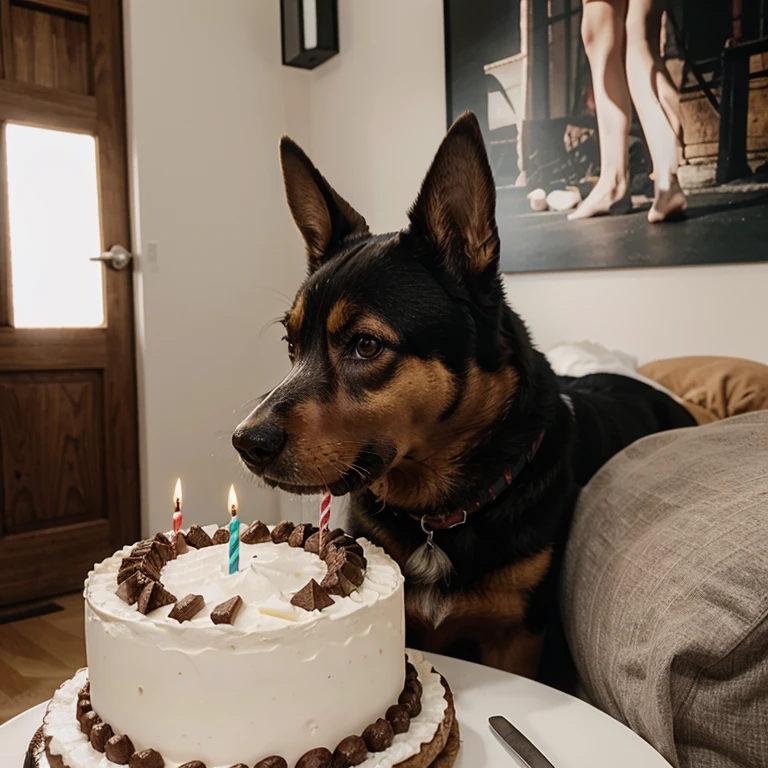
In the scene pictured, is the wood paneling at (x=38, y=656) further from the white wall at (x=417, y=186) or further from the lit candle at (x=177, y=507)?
the white wall at (x=417, y=186)

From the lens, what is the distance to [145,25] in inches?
127

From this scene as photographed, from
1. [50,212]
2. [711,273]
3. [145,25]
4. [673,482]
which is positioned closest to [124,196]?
[50,212]

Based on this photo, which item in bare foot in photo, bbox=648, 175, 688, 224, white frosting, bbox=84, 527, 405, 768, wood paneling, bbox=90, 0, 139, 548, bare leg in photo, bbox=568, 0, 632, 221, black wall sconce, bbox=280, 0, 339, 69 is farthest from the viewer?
black wall sconce, bbox=280, 0, 339, 69

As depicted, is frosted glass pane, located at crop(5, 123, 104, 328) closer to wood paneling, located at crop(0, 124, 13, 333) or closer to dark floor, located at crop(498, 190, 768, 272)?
wood paneling, located at crop(0, 124, 13, 333)

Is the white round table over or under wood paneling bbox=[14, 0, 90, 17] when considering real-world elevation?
under

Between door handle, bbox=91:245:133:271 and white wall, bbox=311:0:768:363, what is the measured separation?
116cm

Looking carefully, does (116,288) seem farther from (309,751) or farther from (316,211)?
(309,751)

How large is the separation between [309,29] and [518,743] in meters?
3.51

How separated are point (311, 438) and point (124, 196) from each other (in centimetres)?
270

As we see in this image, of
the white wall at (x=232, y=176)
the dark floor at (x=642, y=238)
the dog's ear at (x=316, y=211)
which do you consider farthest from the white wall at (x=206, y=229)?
the dog's ear at (x=316, y=211)

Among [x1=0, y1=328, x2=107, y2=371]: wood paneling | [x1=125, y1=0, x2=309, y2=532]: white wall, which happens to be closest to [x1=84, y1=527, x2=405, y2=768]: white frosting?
[x1=125, y1=0, x2=309, y2=532]: white wall

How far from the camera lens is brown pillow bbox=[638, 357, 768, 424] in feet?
6.01

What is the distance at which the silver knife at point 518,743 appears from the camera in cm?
80

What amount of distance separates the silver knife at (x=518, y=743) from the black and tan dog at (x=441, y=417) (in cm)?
29
